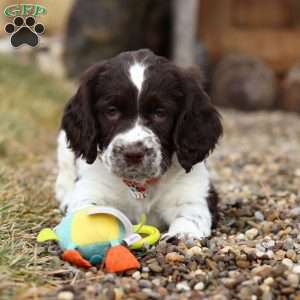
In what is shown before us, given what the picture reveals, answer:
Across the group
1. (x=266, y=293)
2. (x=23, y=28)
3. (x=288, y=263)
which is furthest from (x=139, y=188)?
(x=23, y=28)

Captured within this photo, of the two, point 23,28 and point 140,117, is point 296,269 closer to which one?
point 140,117

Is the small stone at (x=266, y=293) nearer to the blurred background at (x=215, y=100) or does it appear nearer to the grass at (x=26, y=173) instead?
the blurred background at (x=215, y=100)

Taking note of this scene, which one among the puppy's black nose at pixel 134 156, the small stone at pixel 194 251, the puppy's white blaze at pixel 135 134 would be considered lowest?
the small stone at pixel 194 251

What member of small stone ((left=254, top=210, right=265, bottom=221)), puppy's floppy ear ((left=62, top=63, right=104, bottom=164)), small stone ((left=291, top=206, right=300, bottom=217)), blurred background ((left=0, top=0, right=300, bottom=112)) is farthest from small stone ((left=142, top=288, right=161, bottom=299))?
blurred background ((left=0, top=0, right=300, bottom=112))

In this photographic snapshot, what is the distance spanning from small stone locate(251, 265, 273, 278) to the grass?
39.9 inches

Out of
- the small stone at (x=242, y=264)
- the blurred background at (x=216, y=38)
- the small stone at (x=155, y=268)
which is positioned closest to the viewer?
the small stone at (x=155, y=268)

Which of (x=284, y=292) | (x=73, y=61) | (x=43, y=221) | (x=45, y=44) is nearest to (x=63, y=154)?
(x=43, y=221)

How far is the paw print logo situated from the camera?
17.3 feet

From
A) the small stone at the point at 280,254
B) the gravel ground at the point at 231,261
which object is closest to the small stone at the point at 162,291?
the gravel ground at the point at 231,261

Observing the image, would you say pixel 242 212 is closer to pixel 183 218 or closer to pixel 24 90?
pixel 183 218

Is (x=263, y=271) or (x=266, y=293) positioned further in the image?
(x=263, y=271)

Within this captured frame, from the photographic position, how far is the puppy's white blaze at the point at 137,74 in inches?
164

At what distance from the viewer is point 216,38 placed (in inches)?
501

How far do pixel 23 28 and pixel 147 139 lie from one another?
1.98m
